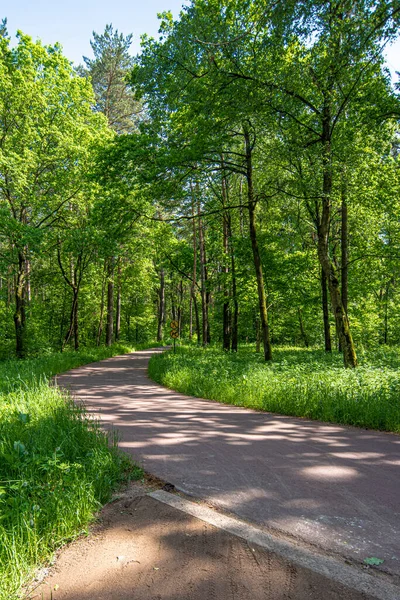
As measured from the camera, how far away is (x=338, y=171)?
1014 centimetres

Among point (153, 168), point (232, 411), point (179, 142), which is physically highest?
point (179, 142)

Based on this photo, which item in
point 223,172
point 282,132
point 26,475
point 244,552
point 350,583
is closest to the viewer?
point 350,583

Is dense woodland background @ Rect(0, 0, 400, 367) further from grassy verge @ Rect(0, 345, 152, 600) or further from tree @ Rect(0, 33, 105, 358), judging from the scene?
grassy verge @ Rect(0, 345, 152, 600)

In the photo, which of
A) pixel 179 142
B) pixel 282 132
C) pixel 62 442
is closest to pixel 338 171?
pixel 282 132

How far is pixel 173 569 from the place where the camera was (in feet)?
7.82

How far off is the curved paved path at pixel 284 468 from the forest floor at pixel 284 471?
Result: 11 millimetres

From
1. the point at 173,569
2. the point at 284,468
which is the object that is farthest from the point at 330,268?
the point at 173,569

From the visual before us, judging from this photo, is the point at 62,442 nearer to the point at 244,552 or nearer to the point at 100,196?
the point at 244,552

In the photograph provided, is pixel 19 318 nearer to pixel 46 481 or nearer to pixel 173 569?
pixel 46 481

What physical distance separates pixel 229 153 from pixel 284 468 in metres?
12.4

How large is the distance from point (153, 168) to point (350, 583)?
38.4ft

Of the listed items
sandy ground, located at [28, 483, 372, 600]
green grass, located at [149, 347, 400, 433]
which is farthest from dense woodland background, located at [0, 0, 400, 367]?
sandy ground, located at [28, 483, 372, 600]

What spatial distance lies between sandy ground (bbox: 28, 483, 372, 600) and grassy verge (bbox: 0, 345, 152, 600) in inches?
6.4

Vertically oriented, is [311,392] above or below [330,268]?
below
